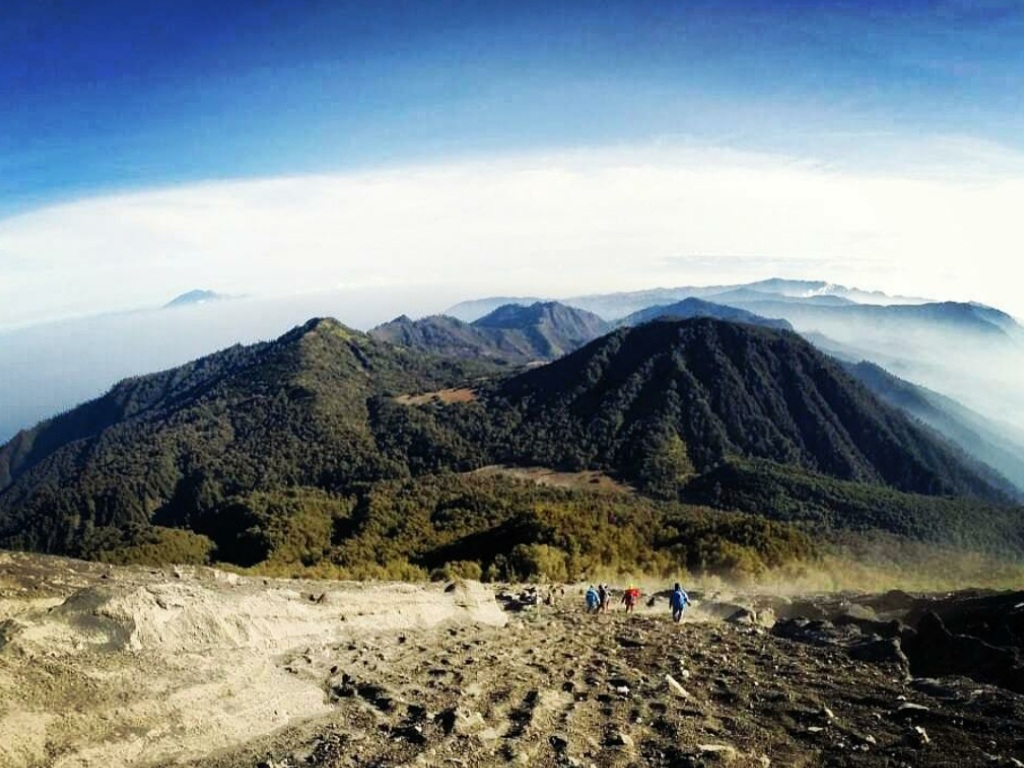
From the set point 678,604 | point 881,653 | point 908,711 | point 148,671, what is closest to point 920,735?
point 908,711

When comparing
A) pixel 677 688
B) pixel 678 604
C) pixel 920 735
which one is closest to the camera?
pixel 920 735

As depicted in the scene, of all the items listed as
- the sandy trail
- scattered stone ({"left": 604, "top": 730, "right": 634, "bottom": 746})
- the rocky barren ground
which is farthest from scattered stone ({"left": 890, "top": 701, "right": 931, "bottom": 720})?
the sandy trail

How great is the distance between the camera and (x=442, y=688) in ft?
45.8

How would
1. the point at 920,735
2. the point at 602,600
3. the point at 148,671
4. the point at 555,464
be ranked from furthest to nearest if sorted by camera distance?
1. the point at 555,464
2. the point at 602,600
3. the point at 148,671
4. the point at 920,735

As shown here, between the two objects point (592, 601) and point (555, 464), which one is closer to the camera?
point (592, 601)

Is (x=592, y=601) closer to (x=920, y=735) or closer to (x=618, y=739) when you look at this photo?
(x=618, y=739)

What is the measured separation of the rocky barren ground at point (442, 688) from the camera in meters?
10.5

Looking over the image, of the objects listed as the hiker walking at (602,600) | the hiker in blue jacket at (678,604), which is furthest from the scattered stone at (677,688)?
the hiker walking at (602,600)

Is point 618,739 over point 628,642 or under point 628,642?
over

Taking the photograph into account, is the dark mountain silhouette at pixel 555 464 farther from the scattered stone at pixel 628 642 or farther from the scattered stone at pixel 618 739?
the scattered stone at pixel 618 739

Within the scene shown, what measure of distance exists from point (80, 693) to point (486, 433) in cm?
17140

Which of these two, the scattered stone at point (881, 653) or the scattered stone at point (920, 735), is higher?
the scattered stone at point (920, 735)

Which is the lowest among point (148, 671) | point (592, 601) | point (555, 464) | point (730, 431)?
point (555, 464)

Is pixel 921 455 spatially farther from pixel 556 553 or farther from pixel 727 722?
pixel 727 722
